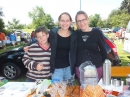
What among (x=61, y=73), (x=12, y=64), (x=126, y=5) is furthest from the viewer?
(x=126, y=5)

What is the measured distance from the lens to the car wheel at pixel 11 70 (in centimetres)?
549

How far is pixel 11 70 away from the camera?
5566 mm

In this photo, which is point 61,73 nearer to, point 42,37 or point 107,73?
point 42,37

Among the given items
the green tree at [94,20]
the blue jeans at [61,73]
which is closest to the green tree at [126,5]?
the green tree at [94,20]

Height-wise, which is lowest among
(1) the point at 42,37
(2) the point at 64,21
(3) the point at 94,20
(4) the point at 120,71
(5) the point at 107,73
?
(4) the point at 120,71

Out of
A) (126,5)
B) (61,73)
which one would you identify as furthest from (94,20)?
(61,73)

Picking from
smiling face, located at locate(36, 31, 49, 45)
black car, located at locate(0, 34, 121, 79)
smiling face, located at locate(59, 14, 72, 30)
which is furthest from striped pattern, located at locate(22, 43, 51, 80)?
black car, located at locate(0, 34, 121, 79)

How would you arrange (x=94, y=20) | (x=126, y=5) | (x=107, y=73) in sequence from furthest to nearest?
(x=94, y=20)
(x=126, y=5)
(x=107, y=73)

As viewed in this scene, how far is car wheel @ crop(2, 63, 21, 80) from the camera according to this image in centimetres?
549

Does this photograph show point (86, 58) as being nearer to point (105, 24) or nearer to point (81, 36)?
point (81, 36)

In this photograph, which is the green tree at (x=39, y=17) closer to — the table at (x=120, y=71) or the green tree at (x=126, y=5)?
the green tree at (x=126, y=5)

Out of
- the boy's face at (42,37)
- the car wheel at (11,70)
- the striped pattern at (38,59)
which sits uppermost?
the boy's face at (42,37)

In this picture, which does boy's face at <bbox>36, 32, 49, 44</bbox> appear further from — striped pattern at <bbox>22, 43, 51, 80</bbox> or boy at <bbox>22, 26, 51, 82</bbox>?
striped pattern at <bbox>22, 43, 51, 80</bbox>

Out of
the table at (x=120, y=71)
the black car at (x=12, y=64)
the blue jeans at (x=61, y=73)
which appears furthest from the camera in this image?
the black car at (x=12, y=64)
